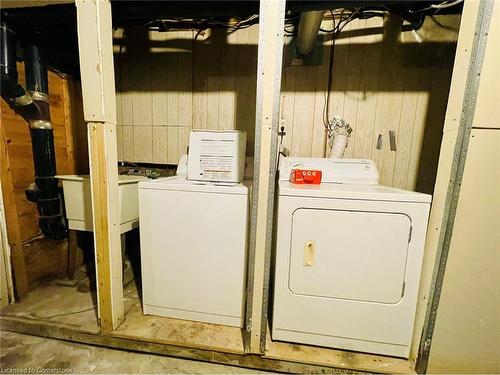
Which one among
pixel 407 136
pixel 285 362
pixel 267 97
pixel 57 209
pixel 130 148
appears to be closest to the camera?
pixel 267 97

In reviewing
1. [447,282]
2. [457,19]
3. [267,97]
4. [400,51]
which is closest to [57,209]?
[267,97]

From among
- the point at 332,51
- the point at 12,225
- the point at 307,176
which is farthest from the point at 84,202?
the point at 332,51

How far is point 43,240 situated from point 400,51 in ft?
11.7

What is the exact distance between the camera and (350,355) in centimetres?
134

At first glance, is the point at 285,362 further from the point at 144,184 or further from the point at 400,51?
the point at 400,51

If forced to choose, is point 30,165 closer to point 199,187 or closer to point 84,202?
point 84,202

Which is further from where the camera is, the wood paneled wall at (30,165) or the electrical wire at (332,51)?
the electrical wire at (332,51)

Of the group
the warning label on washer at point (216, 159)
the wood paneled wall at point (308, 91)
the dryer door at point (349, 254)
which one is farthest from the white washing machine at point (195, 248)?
the wood paneled wall at point (308, 91)

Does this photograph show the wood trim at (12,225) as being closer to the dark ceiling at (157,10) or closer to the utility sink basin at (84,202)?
the utility sink basin at (84,202)

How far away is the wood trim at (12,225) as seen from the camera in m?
1.65

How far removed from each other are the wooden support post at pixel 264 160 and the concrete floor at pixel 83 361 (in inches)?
15.8

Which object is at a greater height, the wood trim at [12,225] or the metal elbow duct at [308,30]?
the metal elbow duct at [308,30]

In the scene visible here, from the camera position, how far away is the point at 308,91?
206cm

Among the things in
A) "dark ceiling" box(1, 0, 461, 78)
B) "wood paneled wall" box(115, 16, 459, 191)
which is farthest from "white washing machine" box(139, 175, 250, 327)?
"dark ceiling" box(1, 0, 461, 78)
